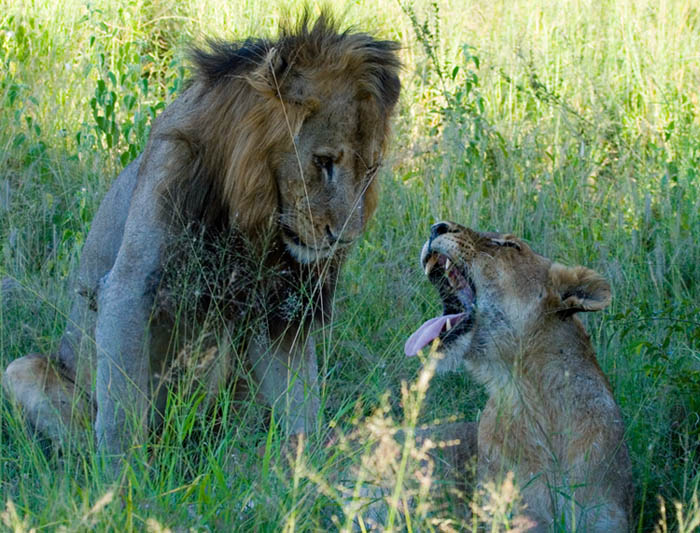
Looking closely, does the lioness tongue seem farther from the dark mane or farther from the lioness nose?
Result: the dark mane

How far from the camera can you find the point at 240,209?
11.8ft

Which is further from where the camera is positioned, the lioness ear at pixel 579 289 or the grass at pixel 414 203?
the lioness ear at pixel 579 289

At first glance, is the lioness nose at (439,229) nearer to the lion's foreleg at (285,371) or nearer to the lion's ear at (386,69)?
the lion's ear at (386,69)

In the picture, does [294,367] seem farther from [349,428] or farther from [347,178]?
[347,178]

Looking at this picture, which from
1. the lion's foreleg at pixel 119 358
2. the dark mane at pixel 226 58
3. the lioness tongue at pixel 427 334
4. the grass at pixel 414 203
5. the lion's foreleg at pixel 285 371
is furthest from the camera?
the lion's foreleg at pixel 285 371

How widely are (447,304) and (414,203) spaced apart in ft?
6.73

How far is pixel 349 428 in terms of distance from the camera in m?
3.63

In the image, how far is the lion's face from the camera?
3.51 metres

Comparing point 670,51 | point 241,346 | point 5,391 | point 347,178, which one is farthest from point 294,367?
point 670,51

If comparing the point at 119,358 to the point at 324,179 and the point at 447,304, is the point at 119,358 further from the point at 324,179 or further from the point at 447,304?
the point at 447,304

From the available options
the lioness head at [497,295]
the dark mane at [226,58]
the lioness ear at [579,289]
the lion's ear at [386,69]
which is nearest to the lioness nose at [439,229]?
the lioness head at [497,295]

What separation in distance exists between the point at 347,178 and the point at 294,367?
2.55 ft

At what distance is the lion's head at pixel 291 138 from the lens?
3516mm

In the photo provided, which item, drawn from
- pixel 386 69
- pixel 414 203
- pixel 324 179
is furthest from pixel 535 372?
pixel 414 203
